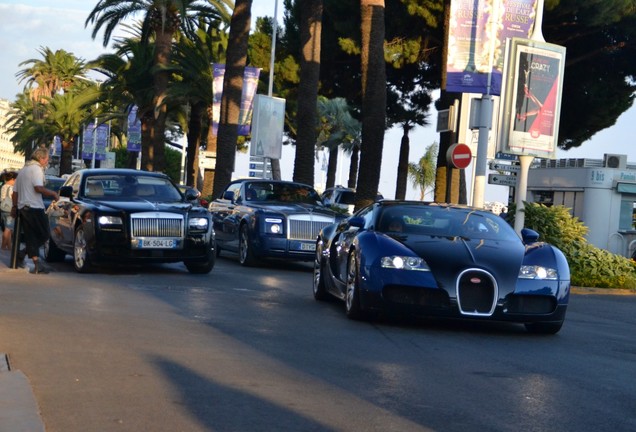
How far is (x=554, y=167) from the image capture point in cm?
4688

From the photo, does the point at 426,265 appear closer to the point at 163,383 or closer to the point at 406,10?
the point at 163,383

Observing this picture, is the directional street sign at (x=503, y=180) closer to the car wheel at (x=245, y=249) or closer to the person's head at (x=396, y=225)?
the car wheel at (x=245, y=249)

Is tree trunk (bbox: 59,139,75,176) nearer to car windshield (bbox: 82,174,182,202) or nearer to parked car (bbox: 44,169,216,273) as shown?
parked car (bbox: 44,169,216,273)

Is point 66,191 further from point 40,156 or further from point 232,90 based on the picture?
point 232,90

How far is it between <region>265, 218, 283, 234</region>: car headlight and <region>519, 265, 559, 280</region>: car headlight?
9.07 metres

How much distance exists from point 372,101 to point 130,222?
42.3ft

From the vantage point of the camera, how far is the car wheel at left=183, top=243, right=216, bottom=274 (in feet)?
60.0

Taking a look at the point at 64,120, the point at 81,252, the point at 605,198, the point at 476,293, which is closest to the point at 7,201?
the point at 81,252

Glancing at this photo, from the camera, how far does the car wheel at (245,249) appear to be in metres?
21.2

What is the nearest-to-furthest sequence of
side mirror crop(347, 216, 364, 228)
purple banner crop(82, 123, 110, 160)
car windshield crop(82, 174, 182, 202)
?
side mirror crop(347, 216, 364, 228) → car windshield crop(82, 174, 182, 202) → purple banner crop(82, 123, 110, 160)

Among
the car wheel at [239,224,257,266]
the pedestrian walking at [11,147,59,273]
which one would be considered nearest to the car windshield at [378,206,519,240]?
the pedestrian walking at [11,147,59,273]

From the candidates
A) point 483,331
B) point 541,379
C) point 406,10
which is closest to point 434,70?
point 406,10

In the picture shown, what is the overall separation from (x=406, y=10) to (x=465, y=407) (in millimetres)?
33448

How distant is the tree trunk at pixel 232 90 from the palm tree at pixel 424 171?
54473 millimetres
